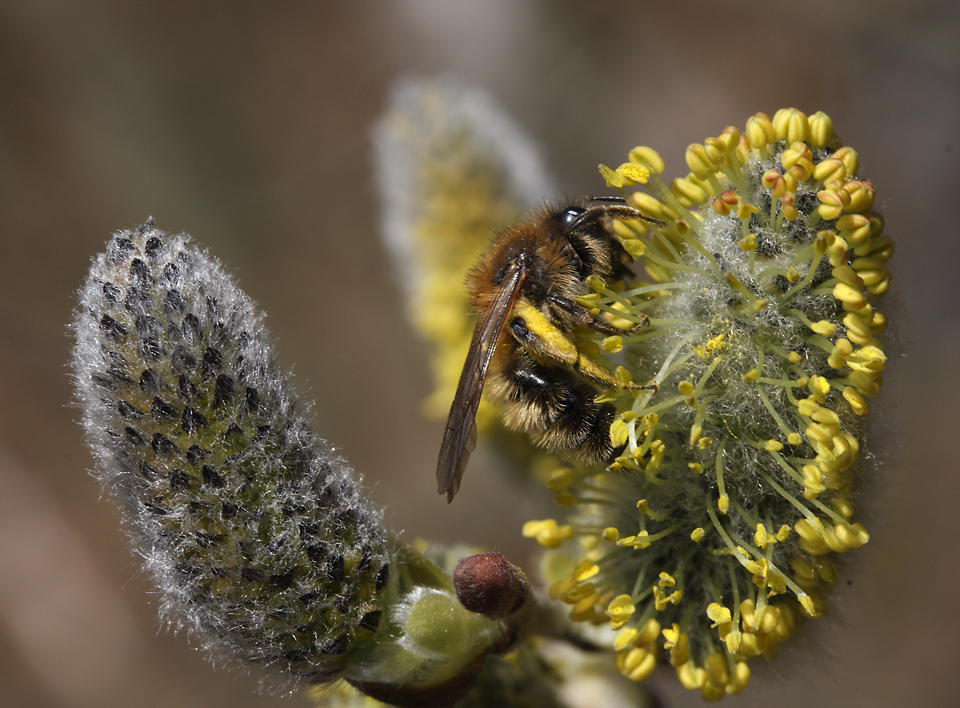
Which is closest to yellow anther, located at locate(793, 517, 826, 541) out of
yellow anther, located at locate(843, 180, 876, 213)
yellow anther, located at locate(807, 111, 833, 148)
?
yellow anther, located at locate(843, 180, 876, 213)

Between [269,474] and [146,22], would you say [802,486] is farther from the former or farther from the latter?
[146,22]

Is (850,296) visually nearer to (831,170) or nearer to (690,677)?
(831,170)

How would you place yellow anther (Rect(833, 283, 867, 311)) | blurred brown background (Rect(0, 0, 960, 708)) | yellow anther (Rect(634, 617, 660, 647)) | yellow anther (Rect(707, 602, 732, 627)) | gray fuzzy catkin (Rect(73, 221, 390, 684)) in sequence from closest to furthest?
gray fuzzy catkin (Rect(73, 221, 390, 684)) < yellow anther (Rect(833, 283, 867, 311)) < yellow anther (Rect(707, 602, 732, 627)) < yellow anther (Rect(634, 617, 660, 647)) < blurred brown background (Rect(0, 0, 960, 708))

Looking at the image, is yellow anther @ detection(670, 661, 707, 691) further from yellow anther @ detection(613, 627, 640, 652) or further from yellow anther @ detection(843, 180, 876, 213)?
yellow anther @ detection(843, 180, 876, 213)

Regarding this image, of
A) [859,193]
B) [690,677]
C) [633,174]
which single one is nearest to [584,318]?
[633,174]

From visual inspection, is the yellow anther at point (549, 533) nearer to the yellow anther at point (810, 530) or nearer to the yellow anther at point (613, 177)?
the yellow anther at point (810, 530)

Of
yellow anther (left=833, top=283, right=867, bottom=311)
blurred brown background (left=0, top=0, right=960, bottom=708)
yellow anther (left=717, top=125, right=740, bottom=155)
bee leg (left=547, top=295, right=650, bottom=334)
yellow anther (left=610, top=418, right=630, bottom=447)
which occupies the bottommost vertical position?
yellow anther (left=610, top=418, right=630, bottom=447)
